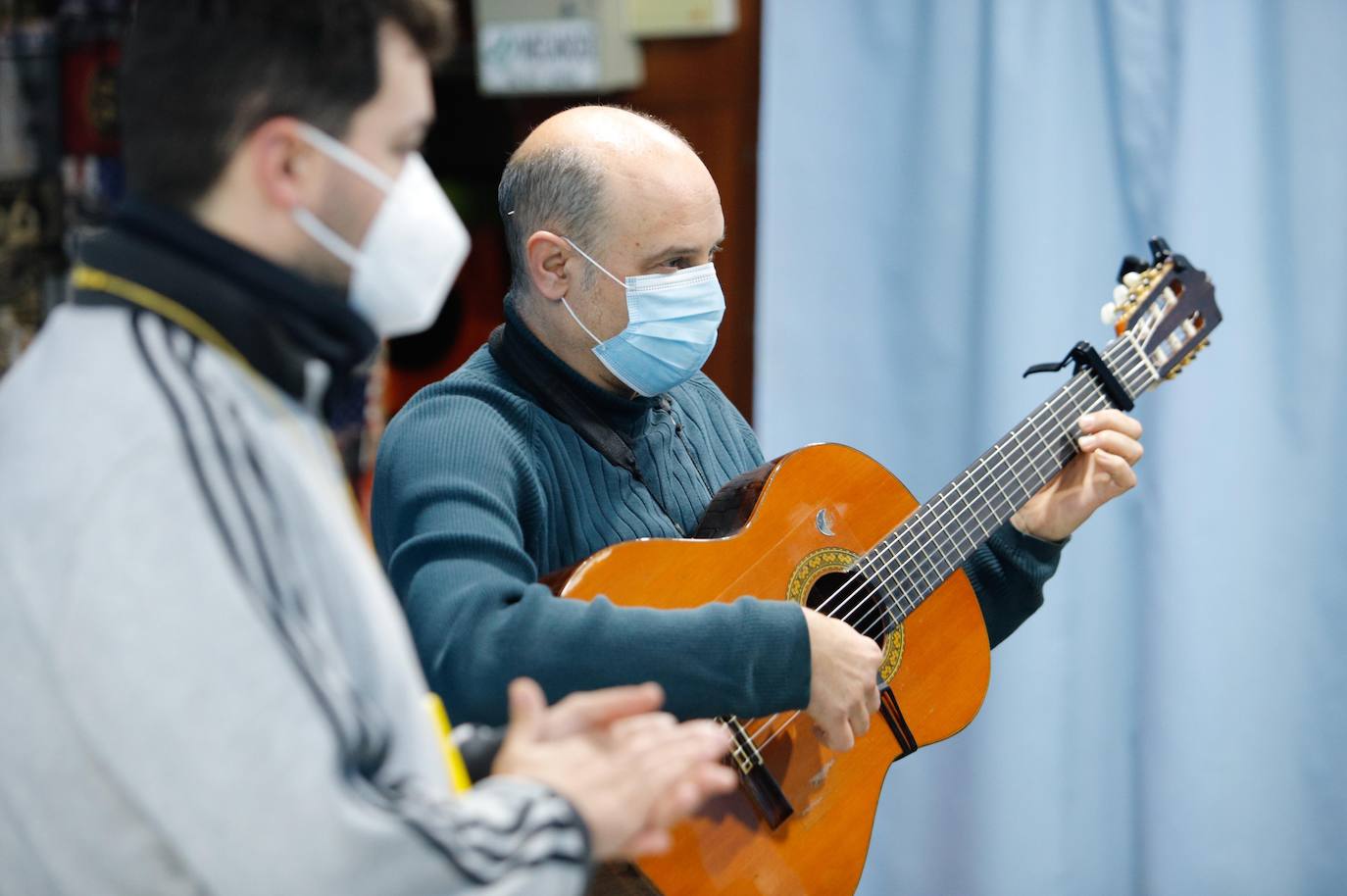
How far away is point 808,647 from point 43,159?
2879mm

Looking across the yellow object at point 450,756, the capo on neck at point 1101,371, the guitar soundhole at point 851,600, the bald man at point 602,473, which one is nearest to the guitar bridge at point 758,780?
the bald man at point 602,473

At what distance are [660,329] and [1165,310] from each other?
83 centimetres

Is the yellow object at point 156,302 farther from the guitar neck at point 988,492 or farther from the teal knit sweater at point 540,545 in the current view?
the guitar neck at point 988,492

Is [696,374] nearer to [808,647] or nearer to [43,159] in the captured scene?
[808,647]

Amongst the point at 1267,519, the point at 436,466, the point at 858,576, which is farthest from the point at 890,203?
the point at 436,466

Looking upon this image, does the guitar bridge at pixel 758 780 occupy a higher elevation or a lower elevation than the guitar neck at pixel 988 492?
lower

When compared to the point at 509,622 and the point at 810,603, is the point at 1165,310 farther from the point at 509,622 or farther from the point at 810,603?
the point at 509,622

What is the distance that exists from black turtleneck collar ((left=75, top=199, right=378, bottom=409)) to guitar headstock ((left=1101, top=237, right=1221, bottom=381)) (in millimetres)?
1448

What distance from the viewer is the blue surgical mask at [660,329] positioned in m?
1.89

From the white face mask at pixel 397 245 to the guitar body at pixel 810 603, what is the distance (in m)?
0.55

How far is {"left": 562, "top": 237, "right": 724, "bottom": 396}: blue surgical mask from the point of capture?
6.19ft

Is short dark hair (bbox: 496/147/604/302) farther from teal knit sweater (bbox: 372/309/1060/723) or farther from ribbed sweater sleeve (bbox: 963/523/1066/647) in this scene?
ribbed sweater sleeve (bbox: 963/523/1066/647)

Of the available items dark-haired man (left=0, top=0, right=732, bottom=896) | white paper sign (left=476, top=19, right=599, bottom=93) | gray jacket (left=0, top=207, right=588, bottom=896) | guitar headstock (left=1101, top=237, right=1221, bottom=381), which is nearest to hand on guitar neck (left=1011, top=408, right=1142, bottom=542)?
guitar headstock (left=1101, top=237, right=1221, bottom=381)

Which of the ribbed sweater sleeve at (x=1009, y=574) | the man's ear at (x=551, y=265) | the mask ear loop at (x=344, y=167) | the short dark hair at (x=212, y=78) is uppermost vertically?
the short dark hair at (x=212, y=78)
